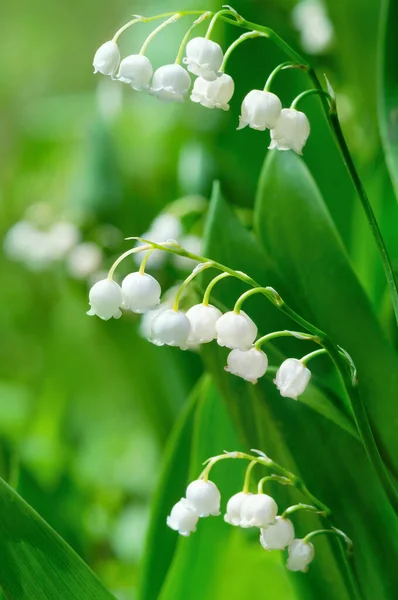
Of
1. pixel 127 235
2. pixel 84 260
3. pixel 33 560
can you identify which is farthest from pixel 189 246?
pixel 33 560

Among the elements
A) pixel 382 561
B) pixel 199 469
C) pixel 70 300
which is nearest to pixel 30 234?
pixel 70 300

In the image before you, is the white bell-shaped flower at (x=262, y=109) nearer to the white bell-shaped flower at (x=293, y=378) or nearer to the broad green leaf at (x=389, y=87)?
the white bell-shaped flower at (x=293, y=378)

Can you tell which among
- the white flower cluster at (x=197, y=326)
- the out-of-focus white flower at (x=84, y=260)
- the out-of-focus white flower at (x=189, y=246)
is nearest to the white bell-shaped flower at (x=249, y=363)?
the white flower cluster at (x=197, y=326)

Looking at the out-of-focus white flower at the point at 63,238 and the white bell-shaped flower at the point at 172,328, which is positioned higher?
the white bell-shaped flower at the point at 172,328

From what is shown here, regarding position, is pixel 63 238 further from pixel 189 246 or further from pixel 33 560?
pixel 33 560

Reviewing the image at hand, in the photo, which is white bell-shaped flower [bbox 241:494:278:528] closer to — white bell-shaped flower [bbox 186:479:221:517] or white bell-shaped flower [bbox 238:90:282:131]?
white bell-shaped flower [bbox 186:479:221:517]

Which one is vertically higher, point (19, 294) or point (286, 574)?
point (286, 574)

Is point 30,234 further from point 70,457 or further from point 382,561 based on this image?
point 382,561
